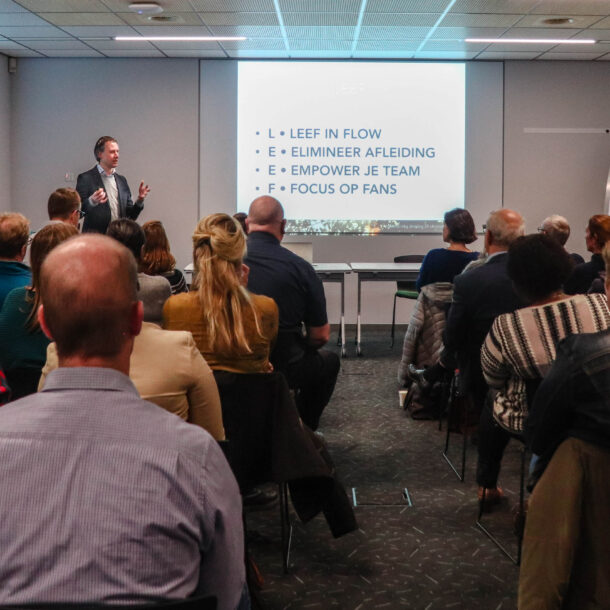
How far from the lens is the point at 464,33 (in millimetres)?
7320

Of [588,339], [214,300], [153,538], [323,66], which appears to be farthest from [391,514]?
[323,66]

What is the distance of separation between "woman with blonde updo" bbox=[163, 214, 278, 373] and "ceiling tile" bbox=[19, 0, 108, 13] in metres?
4.28

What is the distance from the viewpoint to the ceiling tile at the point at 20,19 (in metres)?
6.69

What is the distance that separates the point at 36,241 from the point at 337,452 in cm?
211

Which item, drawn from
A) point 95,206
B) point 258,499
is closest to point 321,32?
point 95,206

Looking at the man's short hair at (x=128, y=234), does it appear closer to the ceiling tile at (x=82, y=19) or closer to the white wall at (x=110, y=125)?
the ceiling tile at (x=82, y=19)

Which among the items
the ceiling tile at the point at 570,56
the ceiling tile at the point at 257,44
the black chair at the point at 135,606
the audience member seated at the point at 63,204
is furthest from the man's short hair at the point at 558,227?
the black chair at the point at 135,606

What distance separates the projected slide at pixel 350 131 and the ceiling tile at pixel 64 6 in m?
2.25

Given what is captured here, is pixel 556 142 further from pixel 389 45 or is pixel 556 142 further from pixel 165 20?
pixel 165 20

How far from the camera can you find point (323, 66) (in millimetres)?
8469

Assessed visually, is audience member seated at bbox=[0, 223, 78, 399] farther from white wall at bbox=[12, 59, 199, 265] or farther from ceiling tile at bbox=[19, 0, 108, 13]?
white wall at bbox=[12, 59, 199, 265]

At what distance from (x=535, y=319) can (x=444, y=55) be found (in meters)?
6.27

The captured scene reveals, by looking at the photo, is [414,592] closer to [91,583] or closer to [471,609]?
[471,609]

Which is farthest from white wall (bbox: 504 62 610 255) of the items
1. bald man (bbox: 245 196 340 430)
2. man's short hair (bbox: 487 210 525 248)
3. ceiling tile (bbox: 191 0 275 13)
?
bald man (bbox: 245 196 340 430)
